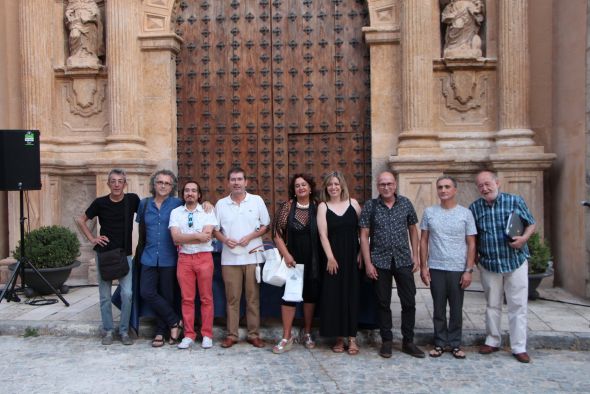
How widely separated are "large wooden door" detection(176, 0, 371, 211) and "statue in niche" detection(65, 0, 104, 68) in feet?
3.94

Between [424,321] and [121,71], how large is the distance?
17.7 feet

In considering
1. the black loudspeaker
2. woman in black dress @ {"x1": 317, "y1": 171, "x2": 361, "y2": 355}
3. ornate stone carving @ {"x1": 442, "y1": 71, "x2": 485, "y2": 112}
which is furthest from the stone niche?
the black loudspeaker

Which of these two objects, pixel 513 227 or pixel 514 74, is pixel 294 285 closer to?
pixel 513 227

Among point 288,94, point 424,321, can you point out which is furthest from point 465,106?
point 424,321

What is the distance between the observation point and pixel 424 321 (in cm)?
637

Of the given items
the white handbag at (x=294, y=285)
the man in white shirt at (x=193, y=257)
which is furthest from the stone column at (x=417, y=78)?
the man in white shirt at (x=193, y=257)

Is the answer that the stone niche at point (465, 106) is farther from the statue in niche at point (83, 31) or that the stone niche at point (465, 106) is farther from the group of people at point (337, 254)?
the statue in niche at point (83, 31)

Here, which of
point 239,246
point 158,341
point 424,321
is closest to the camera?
point 239,246

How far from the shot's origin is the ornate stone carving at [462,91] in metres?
8.46

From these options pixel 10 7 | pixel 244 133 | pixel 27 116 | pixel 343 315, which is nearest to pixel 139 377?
pixel 343 315

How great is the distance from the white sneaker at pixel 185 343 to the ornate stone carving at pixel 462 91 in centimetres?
486

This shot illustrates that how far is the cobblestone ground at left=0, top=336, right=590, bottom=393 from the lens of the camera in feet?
15.9

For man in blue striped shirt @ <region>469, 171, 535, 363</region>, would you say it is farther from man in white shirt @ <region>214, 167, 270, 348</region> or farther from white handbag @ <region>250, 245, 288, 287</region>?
man in white shirt @ <region>214, 167, 270, 348</region>

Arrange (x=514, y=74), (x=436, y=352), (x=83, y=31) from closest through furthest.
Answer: (x=436, y=352)
(x=514, y=74)
(x=83, y=31)
